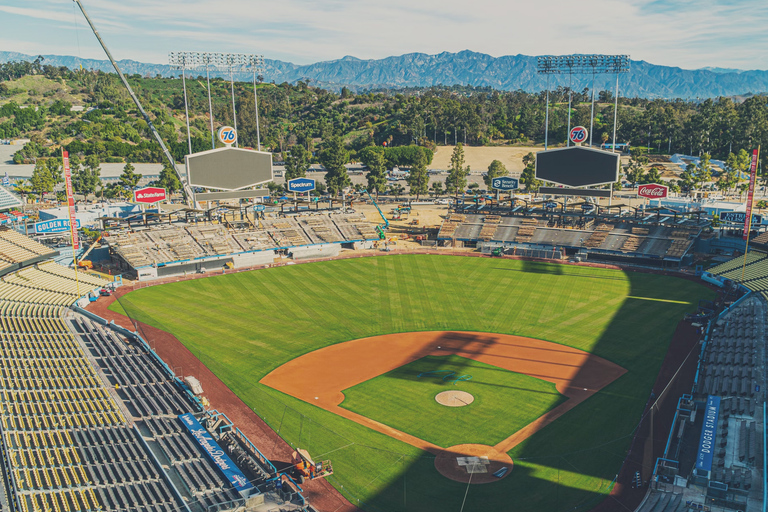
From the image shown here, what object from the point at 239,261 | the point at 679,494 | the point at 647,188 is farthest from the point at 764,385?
the point at 239,261

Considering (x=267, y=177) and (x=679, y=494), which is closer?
(x=679, y=494)

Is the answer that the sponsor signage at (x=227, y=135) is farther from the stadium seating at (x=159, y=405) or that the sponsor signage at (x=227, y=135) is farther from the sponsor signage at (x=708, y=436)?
the sponsor signage at (x=708, y=436)

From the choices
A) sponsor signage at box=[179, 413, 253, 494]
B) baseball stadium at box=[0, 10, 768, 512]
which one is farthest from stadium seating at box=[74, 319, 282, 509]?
sponsor signage at box=[179, 413, 253, 494]

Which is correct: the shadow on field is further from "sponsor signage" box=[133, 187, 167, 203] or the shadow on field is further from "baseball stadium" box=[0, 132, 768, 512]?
"sponsor signage" box=[133, 187, 167, 203]

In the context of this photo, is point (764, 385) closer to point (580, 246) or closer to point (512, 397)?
point (512, 397)

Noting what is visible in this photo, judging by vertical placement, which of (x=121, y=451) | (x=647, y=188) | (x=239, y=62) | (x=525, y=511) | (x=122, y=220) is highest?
(x=239, y=62)

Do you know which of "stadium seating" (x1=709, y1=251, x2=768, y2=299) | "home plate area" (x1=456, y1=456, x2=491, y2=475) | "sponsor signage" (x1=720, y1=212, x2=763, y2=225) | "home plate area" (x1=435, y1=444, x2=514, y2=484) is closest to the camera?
"home plate area" (x1=435, y1=444, x2=514, y2=484)

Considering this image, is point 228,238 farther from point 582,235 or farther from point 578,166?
point 582,235
